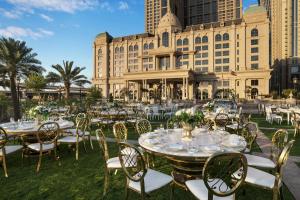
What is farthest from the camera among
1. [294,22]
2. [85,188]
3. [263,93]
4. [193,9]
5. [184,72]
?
[193,9]

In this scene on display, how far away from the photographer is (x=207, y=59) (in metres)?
62.3

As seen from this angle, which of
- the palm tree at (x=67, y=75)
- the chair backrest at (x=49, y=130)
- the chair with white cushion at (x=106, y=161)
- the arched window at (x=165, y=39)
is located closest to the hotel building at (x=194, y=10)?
the arched window at (x=165, y=39)

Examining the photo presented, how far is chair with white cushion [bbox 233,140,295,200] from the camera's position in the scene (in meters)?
3.06

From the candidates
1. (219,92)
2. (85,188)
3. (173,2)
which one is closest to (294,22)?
(173,2)

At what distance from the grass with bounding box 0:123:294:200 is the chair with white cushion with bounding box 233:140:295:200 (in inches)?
32.5

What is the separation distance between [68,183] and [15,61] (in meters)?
18.3

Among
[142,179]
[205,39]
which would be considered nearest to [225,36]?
[205,39]

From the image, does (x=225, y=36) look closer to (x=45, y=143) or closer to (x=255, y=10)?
(x=255, y=10)

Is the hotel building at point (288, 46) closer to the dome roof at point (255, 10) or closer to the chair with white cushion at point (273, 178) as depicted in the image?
the dome roof at point (255, 10)

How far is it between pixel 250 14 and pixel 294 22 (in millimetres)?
44731

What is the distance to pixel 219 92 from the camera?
56.1m

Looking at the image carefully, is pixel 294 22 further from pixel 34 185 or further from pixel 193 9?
pixel 34 185

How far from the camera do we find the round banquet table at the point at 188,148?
358 cm

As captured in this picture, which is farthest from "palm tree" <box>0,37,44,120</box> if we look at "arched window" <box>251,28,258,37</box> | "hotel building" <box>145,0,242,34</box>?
"hotel building" <box>145,0,242,34</box>
